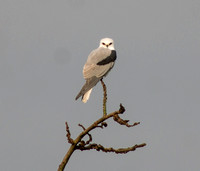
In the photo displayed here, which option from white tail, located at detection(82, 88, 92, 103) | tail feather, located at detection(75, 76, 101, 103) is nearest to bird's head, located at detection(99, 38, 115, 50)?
tail feather, located at detection(75, 76, 101, 103)

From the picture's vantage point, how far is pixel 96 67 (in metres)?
11.2

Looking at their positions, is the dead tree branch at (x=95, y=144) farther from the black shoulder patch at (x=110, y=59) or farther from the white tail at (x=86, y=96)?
the black shoulder patch at (x=110, y=59)

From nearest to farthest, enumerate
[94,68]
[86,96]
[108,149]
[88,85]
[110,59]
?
[108,149]
[86,96]
[88,85]
[94,68]
[110,59]

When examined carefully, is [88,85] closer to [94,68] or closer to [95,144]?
[94,68]

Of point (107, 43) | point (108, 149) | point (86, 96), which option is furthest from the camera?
point (107, 43)

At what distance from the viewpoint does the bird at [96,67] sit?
32.9ft

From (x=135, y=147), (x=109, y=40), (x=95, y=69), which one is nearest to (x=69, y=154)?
(x=135, y=147)

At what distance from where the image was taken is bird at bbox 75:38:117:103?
10.0m

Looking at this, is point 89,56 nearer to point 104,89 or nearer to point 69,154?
point 104,89

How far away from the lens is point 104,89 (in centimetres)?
746

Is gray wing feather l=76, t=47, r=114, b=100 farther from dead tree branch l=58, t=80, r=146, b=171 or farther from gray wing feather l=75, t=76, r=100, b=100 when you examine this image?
dead tree branch l=58, t=80, r=146, b=171

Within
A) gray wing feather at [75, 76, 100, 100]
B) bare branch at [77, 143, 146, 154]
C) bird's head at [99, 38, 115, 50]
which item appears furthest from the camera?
bird's head at [99, 38, 115, 50]

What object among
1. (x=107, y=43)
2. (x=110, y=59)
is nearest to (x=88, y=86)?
(x=110, y=59)

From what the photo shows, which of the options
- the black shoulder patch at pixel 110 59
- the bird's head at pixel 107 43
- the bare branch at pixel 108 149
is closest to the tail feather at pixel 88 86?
the black shoulder patch at pixel 110 59
